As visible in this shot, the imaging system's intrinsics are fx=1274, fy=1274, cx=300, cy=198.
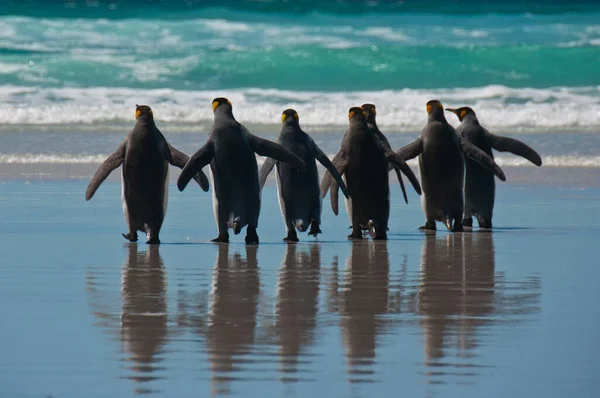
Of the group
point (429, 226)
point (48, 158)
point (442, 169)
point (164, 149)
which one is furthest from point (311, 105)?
point (164, 149)

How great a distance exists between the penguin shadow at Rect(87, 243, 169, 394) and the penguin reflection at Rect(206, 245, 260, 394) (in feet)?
0.66

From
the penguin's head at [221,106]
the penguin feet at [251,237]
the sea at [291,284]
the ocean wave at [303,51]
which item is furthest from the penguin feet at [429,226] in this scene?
the ocean wave at [303,51]

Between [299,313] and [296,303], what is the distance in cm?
29

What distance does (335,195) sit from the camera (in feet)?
32.1

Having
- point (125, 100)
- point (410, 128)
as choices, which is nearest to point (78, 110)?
point (125, 100)

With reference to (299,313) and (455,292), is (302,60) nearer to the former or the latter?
(455,292)

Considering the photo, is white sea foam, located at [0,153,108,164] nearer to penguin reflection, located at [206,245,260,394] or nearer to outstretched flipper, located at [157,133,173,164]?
outstretched flipper, located at [157,133,173,164]

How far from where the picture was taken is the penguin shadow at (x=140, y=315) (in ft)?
14.7

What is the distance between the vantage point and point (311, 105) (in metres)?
24.9

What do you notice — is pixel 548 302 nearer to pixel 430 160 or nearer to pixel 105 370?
pixel 105 370

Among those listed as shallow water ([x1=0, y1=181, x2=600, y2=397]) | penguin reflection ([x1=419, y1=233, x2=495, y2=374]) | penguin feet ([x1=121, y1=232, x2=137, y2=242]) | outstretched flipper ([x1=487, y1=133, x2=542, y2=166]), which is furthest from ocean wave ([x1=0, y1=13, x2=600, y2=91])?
penguin reflection ([x1=419, y1=233, x2=495, y2=374])

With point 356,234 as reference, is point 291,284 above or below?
below

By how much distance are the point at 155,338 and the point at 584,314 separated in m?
1.93

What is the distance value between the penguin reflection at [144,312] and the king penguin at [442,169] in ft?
9.38
